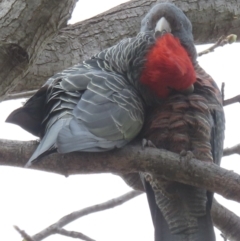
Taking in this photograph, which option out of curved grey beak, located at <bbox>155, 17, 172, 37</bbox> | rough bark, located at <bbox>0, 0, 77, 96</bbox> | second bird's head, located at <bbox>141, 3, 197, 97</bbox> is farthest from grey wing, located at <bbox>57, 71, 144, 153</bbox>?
curved grey beak, located at <bbox>155, 17, 172, 37</bbox>

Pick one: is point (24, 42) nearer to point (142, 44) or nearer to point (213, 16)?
point (142, 44)

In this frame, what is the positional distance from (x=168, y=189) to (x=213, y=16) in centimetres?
128

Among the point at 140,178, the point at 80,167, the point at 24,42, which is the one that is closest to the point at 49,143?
the point at 80,167

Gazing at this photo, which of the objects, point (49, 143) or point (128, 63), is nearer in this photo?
point (49, 143)

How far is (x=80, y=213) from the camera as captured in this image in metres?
2.46

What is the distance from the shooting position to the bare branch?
2422mm

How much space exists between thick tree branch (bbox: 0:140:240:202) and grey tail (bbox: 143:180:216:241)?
475 mm

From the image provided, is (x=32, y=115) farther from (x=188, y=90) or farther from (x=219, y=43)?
(x=219, y=43)

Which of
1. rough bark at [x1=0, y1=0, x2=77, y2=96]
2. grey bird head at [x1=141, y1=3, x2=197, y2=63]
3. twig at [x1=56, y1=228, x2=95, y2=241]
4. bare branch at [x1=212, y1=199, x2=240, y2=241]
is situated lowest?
bare branch at [x1=212, y1=199, x2=240, y2=241]

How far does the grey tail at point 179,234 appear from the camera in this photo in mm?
2285

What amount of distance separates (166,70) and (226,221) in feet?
2.34

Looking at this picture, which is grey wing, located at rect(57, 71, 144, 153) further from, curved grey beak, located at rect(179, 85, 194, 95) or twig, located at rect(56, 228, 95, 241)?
twig, located at rect(56, 228, 95, 241)

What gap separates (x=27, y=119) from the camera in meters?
2.03

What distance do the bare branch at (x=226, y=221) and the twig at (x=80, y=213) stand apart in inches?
13.6
